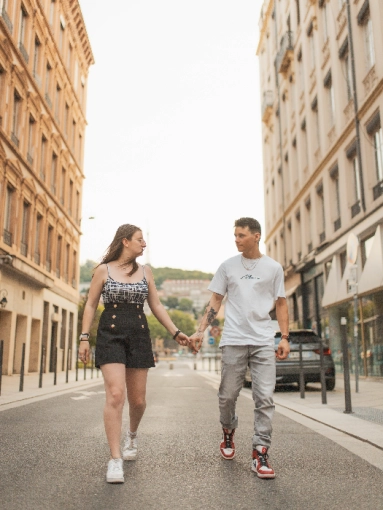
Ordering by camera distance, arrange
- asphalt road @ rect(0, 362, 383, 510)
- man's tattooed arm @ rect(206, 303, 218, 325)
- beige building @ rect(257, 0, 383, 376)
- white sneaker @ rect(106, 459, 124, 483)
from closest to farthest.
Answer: asphalt road @ rect(0, 362, 383, 510) < white sneaker @ rect(106, 459, 124, 483) < man's tattooed arm @ rect(206, 303, 218, 325) < beige building @ rect(257, 0, 383, 376)

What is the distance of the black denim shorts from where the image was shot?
405 cm

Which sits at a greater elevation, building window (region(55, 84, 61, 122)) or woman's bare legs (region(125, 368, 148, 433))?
building window (region(55, 84, 61, 122))

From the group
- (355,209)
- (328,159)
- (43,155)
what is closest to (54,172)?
(43,155)

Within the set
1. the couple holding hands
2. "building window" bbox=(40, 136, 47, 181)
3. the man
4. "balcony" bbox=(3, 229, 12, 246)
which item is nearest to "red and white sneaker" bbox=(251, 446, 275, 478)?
the couple holding hands

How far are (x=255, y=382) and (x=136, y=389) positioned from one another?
92cm

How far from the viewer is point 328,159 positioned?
74.1 feet

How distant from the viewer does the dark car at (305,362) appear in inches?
500

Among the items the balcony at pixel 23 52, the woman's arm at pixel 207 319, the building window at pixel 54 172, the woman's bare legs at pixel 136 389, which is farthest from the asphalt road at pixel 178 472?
the building window at pixel 54 172

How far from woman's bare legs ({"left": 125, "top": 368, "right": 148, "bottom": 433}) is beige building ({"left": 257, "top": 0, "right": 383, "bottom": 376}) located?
8077 millimetres

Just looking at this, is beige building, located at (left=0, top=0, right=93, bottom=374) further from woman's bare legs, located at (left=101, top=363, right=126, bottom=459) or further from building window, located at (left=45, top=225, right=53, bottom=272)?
woman's bare legs, located at (left=101, top=363, right=126, bottom=459)

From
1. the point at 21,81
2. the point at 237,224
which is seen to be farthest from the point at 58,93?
the point at 237,224

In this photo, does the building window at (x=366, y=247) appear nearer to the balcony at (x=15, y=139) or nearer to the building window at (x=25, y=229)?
the building window at (x=25, y=229)

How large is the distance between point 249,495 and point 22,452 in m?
2.32

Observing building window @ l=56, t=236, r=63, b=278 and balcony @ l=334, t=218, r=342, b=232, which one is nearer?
balcony @ l=334, t=218, r=342, b=232
